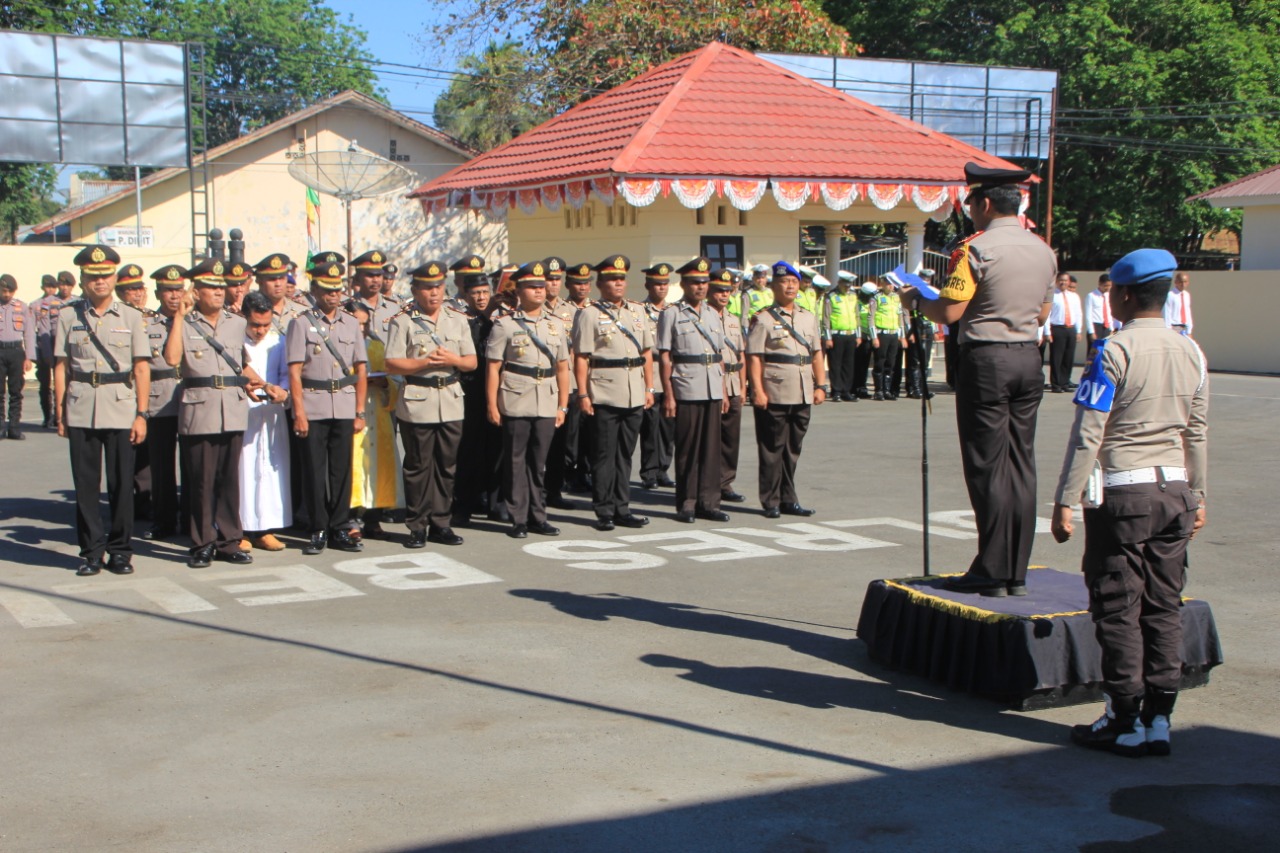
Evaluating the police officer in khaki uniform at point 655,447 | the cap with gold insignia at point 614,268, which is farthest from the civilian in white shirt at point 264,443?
the police officer in khaki uniform at point 655,447

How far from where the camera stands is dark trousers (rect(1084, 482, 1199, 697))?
5.03 m

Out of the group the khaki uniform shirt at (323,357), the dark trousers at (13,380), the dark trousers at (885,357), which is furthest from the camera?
the dark trousers at (885,357)

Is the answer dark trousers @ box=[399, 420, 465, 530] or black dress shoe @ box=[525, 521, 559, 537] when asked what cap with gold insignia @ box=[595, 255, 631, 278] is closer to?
dark trousers @ box=[399, 420, 465, 530]

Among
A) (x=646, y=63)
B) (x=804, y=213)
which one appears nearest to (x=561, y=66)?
(x=646, y=63)

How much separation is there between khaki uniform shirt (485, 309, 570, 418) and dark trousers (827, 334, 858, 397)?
10.6 meters

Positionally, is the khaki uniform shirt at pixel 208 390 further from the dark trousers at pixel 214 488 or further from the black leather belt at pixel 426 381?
the black leather belt at pixel 426 381

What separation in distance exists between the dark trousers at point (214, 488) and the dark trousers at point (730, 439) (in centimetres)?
399

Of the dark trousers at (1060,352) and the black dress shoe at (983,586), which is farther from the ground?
the dark trousers at (1060,352)

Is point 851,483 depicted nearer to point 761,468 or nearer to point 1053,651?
point 761,468

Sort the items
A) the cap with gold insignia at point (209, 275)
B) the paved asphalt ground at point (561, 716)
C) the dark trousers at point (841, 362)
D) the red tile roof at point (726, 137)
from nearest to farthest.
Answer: the paved asphalt ground at point (561, 716) → the cap with gold insignia at point (209, 275) → the red tile roof at point (726, 137) → the dark trousers at point (841, 362)

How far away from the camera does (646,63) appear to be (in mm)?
30812

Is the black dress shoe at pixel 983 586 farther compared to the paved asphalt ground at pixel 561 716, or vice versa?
the black dress shoe at pixel 983 586

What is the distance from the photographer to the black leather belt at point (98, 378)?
8.35 metres

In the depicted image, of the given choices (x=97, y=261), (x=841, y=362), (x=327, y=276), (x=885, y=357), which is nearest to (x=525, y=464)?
(x=327, y=276)
